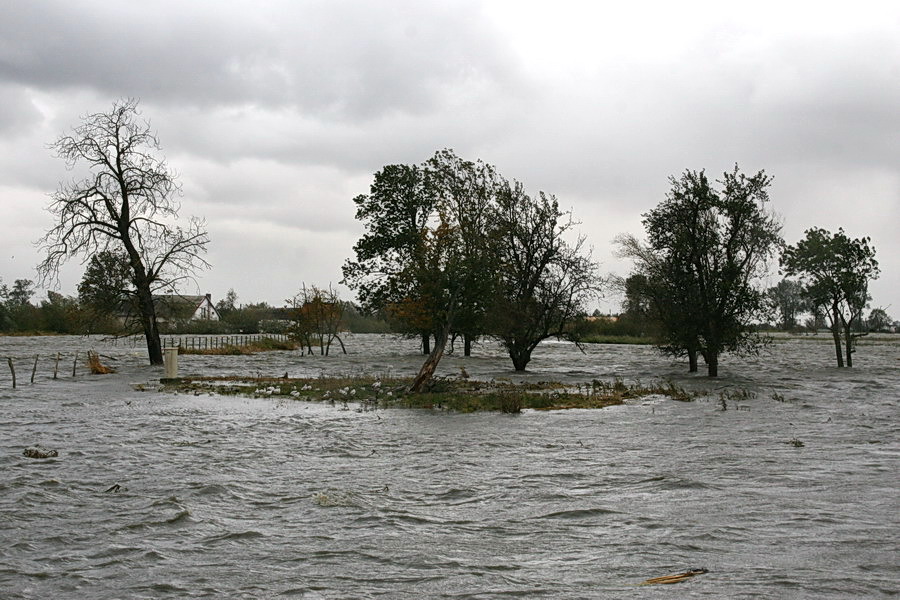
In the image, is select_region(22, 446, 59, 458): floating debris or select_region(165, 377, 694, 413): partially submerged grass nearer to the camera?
select_region(22, 446, 59, 458): floating debris

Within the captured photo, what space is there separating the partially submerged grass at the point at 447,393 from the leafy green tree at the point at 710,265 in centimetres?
643

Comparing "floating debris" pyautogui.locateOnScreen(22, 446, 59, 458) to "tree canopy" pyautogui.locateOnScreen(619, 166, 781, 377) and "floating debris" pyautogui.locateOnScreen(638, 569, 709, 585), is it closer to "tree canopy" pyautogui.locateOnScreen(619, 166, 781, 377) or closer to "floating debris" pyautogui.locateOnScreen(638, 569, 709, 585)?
"floating debris" pyautogui.locateOnScreen(638, 569, 709, 585)

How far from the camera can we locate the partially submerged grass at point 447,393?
24.3 metres

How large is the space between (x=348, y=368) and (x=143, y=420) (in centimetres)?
2461

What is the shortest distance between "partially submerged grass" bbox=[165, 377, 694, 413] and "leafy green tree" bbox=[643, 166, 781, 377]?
253 inches

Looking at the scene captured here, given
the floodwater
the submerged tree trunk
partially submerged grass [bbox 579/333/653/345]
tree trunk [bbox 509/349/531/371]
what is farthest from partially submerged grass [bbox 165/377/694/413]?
partially submerged grass [bbox 579/333/653/345]

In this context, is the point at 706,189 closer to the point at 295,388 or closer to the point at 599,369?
the point at 599,369

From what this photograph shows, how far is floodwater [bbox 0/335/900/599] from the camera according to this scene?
25.3 ft

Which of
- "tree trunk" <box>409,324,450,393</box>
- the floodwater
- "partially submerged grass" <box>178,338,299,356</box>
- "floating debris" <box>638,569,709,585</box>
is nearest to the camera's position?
"floating debris" <box>638,569,709,585</box>

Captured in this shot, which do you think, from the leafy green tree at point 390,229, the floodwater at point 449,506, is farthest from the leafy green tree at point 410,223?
the floodwater at point 449,506

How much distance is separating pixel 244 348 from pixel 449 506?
61200 millimetres

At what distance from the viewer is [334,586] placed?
7.57 metres

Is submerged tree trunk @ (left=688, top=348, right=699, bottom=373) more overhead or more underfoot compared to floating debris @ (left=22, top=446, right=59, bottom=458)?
more overhead

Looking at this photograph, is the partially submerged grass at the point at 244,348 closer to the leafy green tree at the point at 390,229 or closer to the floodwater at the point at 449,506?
the leafy green tree at the point at 390,229
